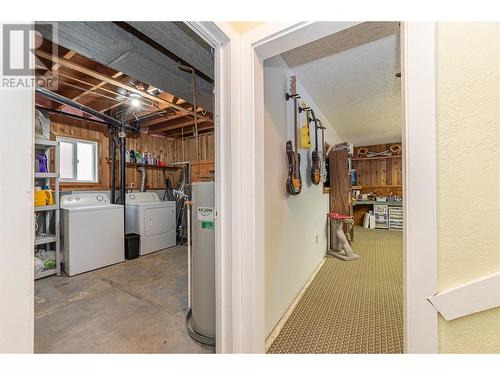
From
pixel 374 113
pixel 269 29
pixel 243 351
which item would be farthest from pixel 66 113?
pixel 374 113

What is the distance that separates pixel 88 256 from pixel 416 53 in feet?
12.5

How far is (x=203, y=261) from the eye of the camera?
5.21ft

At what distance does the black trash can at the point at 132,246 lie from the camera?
134 inches

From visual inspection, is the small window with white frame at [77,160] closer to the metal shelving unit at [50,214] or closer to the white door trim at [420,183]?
the metal shelving unit at [50,214]

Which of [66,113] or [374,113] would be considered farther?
[374,113]

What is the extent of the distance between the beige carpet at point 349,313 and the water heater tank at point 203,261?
20.1 inches

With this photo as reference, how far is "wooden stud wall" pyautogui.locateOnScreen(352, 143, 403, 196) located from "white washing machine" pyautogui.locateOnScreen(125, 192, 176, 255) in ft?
18.4

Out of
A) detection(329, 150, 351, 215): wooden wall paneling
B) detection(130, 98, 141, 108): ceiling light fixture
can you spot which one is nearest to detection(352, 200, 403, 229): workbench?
detection(329, 150, 351, 215): wooden wall paneling

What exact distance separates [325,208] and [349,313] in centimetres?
192

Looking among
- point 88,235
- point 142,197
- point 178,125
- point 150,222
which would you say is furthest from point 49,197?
point 178,125

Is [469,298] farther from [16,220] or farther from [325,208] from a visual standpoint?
[325,208]
